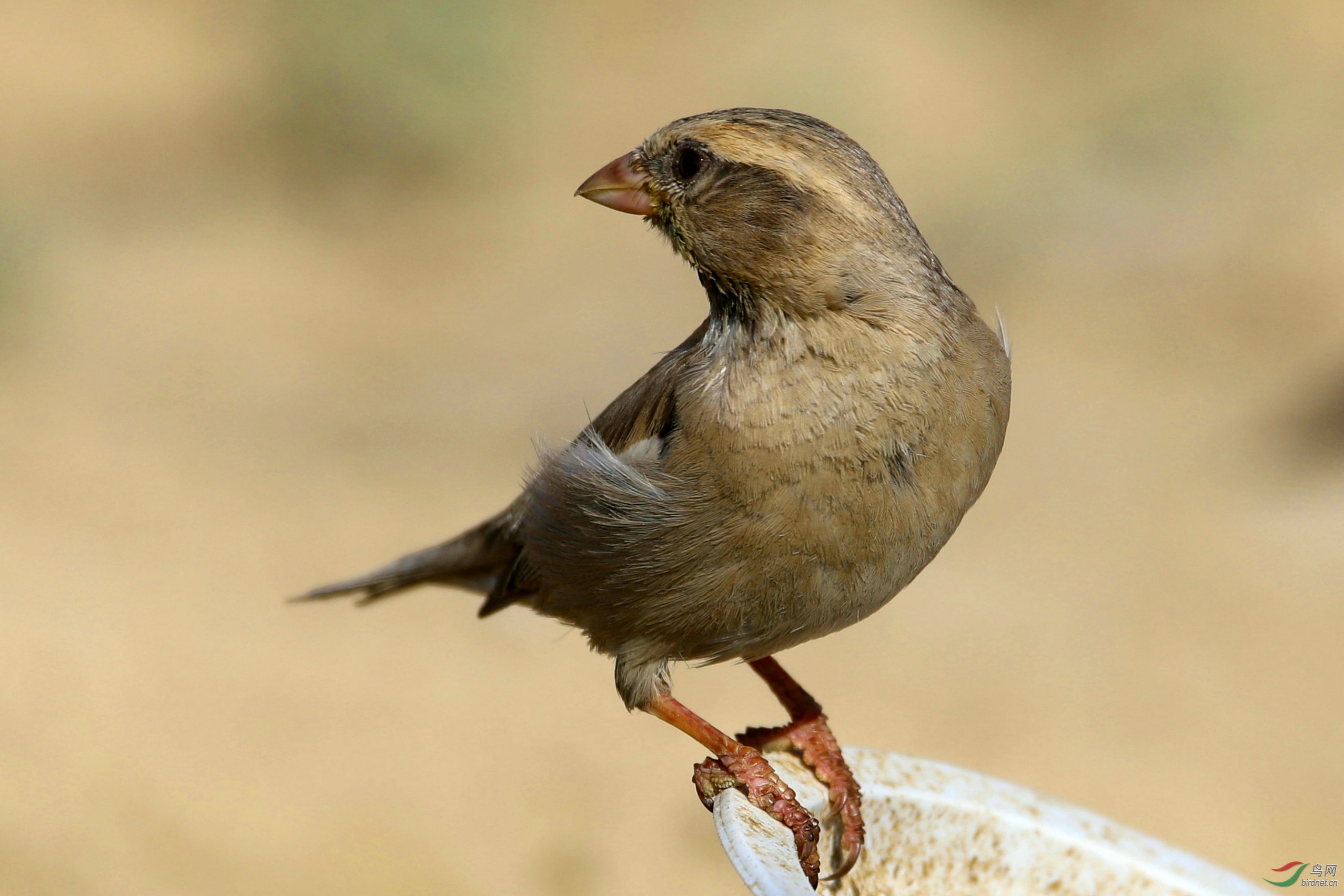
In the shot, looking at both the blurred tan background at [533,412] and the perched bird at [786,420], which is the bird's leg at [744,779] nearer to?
the perched bird at [786,420]

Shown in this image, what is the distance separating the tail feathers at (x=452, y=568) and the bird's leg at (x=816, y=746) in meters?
0.99

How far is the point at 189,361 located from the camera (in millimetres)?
11117

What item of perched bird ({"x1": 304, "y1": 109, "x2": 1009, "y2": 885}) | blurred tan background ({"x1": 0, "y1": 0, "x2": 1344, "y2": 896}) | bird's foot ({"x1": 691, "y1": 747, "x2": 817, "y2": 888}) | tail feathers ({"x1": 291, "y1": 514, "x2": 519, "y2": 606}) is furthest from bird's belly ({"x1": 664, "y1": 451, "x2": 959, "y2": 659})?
blurred tan background ({"x1": 0, "y1": 0, "x2": 1344, "y2": 896})

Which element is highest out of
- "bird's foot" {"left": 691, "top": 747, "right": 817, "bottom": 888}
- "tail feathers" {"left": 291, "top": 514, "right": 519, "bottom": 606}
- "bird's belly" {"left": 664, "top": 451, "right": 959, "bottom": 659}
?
"bird's belly" {"left": 664, "top": 451, "right": 959, "bottom": 659}

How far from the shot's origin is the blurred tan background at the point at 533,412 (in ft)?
22.9

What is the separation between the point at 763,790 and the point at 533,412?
7.07 meters

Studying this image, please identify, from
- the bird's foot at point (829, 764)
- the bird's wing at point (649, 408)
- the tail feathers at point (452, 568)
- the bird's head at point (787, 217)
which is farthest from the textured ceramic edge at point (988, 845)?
the tail feathers at point (452, 568)

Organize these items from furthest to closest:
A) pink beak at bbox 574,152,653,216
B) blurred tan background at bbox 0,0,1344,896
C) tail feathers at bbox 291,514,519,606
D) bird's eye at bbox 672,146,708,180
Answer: blurred tan background at bbox 0,0,1344,896, tail feathers at bbox 291,514,519,606, pink beak at bbox 574,152,653,216, bird's eye at bbox 672,146,708,180

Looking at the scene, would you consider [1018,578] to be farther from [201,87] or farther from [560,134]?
[201,87]

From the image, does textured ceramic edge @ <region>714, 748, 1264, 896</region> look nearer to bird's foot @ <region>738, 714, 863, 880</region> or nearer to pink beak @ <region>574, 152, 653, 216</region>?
bird's foot @ <region>738, 714, 863, 880</region>

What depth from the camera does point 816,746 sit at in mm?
3973

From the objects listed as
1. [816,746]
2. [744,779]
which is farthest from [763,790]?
[816,746]

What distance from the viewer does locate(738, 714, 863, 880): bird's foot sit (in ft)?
11.2

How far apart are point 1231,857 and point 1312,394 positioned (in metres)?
4.87
